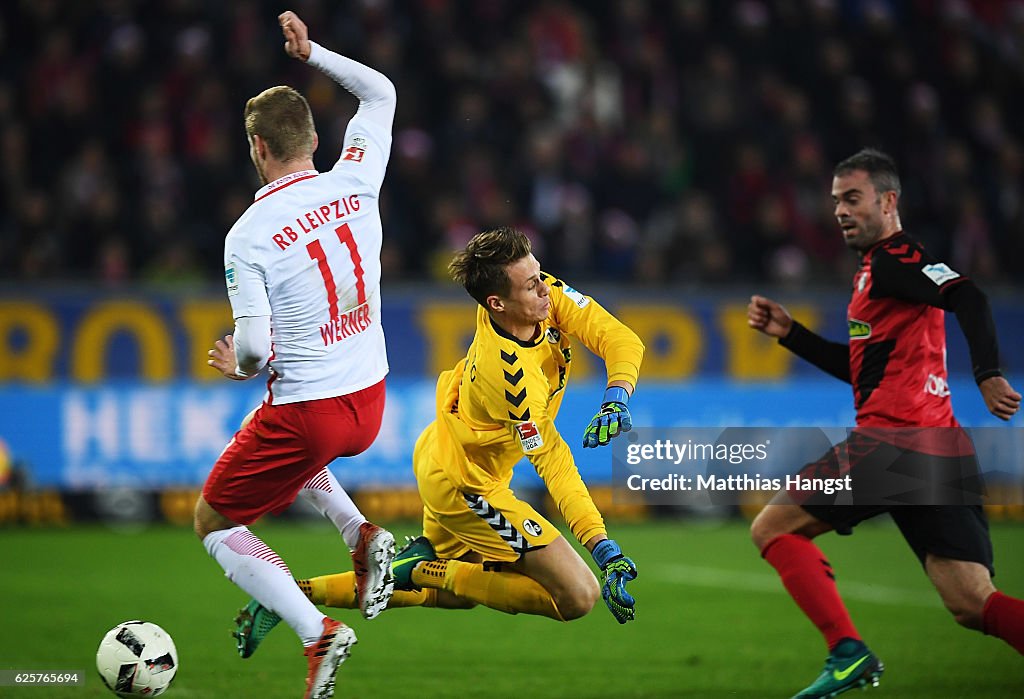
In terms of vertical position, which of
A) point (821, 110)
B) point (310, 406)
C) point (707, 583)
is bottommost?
point (707, 583)

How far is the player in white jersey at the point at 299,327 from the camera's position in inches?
203

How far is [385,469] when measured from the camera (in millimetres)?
12414

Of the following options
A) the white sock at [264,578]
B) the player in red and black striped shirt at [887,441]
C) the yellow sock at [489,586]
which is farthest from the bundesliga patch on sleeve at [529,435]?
the player in red and black striped shirt at [887,441]

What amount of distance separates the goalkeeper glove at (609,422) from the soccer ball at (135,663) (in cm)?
202

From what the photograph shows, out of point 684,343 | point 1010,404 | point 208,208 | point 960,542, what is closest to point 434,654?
point 960,542

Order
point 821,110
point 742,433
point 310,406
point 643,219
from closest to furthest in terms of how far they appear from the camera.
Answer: point 310,406 < point 742,433 < point 643,219 < point 821,110

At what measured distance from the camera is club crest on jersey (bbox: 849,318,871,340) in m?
5.76

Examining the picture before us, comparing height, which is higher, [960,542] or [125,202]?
[125,202]

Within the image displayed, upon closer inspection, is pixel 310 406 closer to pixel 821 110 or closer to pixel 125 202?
pixel 125 202

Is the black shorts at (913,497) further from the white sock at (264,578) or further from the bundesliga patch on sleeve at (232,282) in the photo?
the bundesliga patch on sleeve at (232,282)

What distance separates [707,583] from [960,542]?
4.30 metres

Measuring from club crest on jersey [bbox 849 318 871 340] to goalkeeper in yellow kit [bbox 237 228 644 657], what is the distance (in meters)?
1.03

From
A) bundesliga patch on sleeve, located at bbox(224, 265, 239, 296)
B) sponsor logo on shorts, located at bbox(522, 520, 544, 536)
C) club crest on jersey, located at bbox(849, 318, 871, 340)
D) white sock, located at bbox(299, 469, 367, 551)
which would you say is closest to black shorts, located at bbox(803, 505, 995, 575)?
club crest on jersey, located at bbox(849, 318, 871, 340)

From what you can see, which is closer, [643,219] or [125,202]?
[125,202]
